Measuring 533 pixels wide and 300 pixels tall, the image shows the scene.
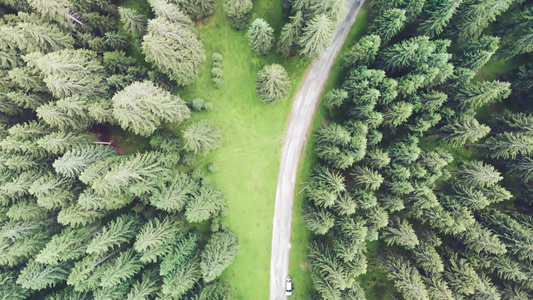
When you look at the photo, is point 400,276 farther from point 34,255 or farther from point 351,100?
point 34,255

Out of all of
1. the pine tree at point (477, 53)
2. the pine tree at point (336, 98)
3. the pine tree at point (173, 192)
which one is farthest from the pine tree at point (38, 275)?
the pine tree at point (477, 53)

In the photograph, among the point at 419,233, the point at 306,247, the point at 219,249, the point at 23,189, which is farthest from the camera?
the point at 306,247

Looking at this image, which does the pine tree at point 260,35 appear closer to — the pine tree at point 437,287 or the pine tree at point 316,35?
the pine tree at point 316,35

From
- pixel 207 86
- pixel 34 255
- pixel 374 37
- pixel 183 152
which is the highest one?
pixel 374 37

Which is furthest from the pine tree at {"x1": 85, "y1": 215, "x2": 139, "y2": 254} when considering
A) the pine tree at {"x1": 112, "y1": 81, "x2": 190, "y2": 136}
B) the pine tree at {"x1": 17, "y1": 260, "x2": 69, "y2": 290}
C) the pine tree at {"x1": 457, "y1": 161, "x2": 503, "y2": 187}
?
the pine tree at {"x1": 457, "y1": 161, "x2": 503, "y2": 187}

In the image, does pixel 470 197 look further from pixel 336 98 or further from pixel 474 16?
pixel 474 16

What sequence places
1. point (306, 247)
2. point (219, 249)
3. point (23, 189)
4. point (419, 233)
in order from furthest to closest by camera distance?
point (306, 247)
point (419, 233)
point (219, 249)
point (23, 189)

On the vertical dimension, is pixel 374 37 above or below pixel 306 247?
above

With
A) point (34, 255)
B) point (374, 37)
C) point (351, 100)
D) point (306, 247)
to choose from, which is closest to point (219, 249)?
point (306, 247)
